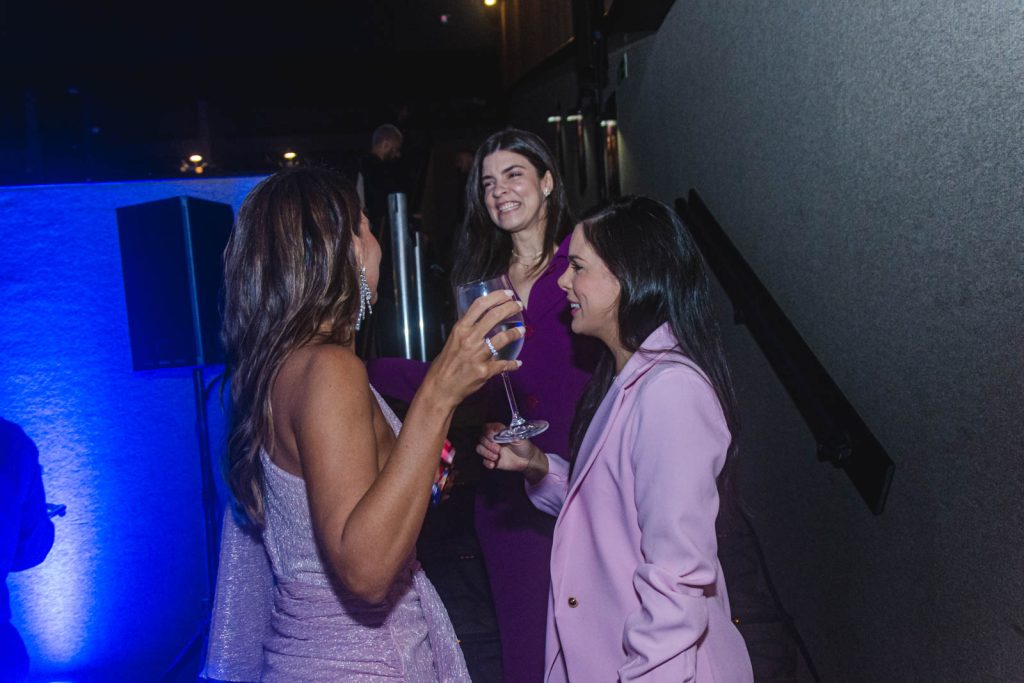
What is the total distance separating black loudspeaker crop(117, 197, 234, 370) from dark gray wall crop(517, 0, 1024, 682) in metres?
2.30

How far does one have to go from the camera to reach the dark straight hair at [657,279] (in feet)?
5.31

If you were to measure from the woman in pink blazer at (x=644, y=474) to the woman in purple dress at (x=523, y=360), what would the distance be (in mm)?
430

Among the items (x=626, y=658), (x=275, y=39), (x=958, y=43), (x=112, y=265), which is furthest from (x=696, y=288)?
(x=275, y=39)

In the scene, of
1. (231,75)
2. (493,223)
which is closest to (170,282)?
(493,223)

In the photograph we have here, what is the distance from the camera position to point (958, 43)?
1.81m

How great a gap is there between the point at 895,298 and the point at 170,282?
8.27 ft

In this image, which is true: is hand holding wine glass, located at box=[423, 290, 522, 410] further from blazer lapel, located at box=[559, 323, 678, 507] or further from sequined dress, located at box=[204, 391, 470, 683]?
blazer lapel, located at box=[559, 323, 678, 507]

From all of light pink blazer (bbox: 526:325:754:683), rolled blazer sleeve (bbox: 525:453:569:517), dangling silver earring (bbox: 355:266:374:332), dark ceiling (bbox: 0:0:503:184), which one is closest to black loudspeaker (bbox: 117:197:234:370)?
rolled blazer sleeve (bbox: 525:453:569:517)

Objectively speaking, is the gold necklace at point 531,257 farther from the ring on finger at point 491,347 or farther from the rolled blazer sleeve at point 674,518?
the ring on finger at point 491,347

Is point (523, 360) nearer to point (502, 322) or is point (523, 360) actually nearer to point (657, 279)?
point (657, 279)

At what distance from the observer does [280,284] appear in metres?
1.27

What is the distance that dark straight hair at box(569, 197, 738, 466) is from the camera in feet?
5.31

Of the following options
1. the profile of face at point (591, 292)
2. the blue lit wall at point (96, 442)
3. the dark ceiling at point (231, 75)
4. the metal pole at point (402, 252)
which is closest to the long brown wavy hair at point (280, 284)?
the profile of face at point (591, 292)

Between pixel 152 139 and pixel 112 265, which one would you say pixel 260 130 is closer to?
pixel 152 139
